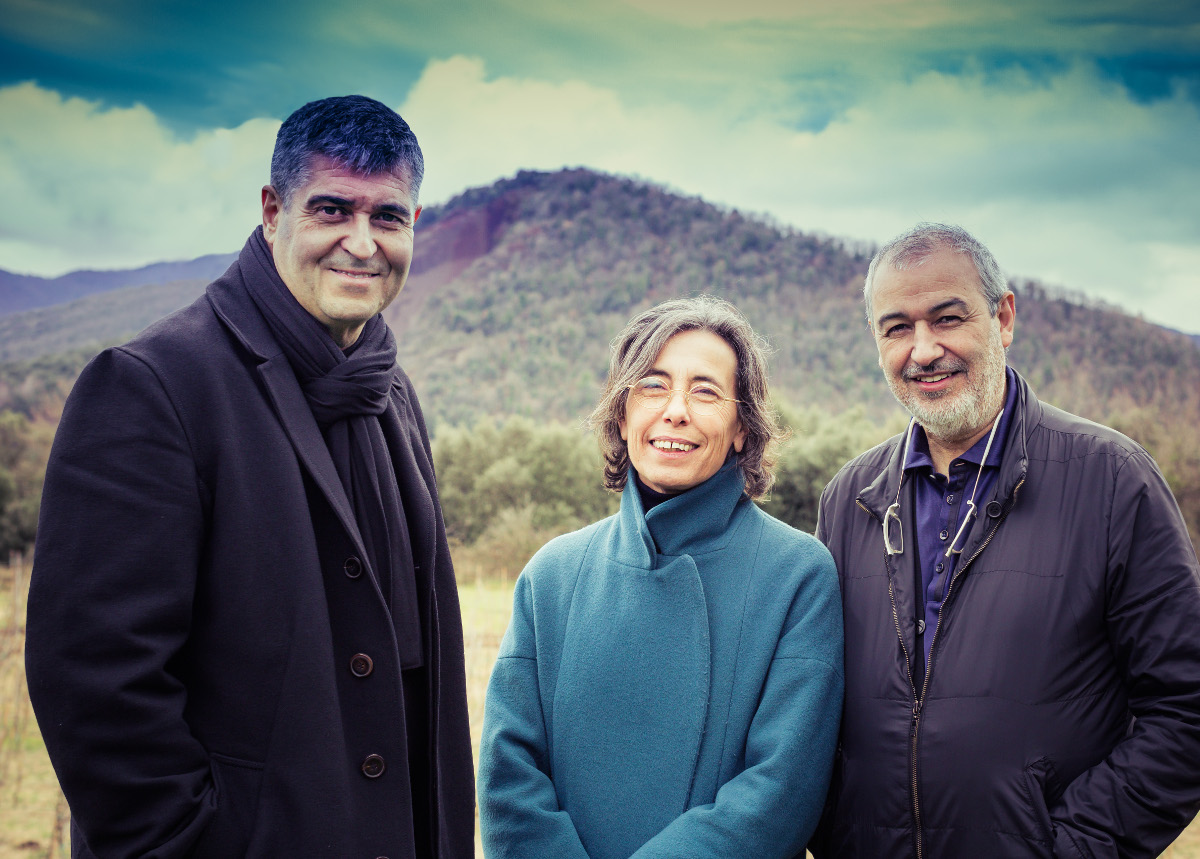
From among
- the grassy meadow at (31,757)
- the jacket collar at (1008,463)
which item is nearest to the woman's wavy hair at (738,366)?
the jacket collar at (1008,463)

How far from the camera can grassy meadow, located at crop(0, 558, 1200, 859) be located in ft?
17.9

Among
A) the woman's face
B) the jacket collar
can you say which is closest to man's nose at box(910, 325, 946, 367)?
the jacket collar

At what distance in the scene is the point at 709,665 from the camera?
2172mm

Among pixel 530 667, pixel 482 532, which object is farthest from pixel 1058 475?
pixel 482 532

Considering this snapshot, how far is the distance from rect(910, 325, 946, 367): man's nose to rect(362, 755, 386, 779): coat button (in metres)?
1.76

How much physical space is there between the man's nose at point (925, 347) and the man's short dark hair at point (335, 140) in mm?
1512

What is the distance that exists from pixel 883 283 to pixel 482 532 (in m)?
16.7

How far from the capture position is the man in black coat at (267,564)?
161cm

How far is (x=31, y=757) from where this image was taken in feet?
23.5

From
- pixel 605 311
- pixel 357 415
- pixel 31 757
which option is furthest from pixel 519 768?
pixel 605 311

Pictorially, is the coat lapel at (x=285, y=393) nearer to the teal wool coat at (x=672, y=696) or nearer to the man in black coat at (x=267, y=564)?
the man in black coat at (x=267, y=564)

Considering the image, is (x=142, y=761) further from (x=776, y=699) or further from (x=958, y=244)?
(x=958, y=244)

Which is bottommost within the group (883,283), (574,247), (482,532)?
(482,532)

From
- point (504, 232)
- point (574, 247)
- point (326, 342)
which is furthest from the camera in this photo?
point (504, 232)
